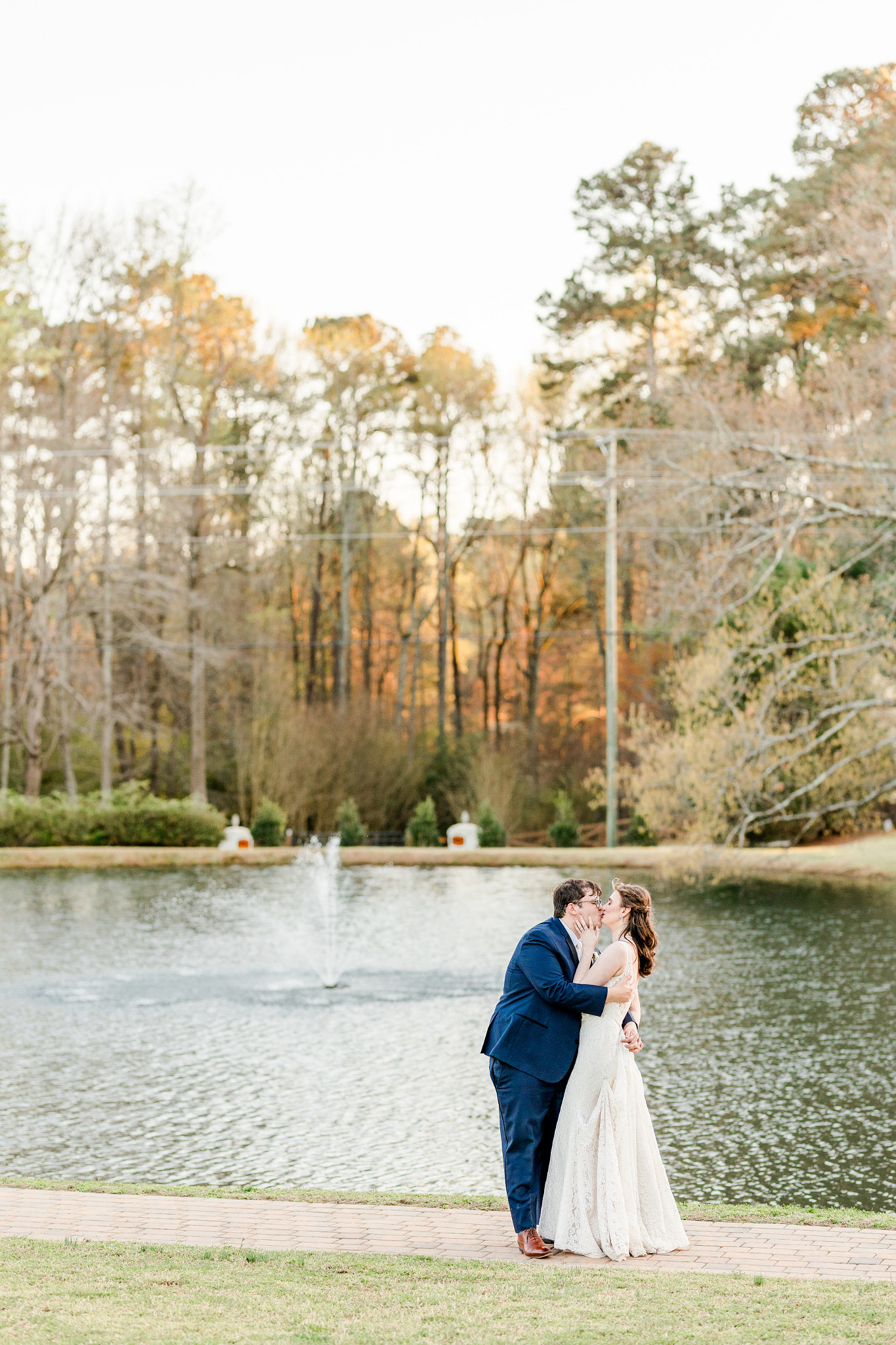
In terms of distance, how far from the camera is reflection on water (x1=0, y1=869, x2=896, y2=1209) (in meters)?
9.29

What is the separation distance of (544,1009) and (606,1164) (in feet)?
2.16

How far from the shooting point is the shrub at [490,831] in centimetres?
3406

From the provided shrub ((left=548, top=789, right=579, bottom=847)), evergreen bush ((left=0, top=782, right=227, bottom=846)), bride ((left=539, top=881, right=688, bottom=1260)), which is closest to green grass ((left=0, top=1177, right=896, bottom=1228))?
bride ((left=539, top=881, right=688, bottom=1260))

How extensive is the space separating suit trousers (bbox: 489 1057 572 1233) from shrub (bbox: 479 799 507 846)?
1102 inches

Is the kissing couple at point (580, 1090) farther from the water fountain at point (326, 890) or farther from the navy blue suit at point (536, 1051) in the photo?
the water fountain at point (326, 890)

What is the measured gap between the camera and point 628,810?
4009 centimetres

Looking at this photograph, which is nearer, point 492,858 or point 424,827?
point 492,858

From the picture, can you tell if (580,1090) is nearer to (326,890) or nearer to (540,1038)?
(540,1038)

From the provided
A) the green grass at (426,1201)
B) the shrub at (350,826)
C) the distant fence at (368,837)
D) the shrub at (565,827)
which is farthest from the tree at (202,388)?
the green grass at (426,1201)

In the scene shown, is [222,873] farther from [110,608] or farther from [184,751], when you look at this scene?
[184,751]

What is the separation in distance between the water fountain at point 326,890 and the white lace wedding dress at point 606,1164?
34.8ft

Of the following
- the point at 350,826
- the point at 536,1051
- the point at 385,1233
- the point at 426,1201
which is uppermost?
the point at 536,1051

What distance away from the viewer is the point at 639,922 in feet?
20.0

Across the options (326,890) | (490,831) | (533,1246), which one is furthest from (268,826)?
(533,1246)
